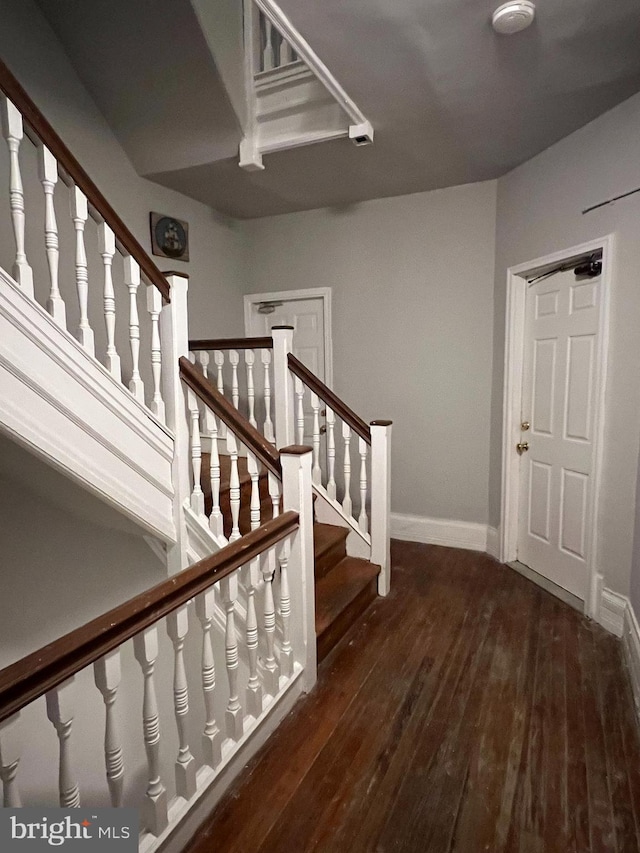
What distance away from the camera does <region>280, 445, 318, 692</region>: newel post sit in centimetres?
204

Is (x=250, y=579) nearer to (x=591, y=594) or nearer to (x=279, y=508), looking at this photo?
(x=279, y=508)

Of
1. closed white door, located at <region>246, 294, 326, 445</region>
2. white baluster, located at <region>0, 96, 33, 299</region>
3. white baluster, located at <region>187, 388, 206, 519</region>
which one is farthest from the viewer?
closed white door, located at <region>246, 294, 326, 445</region>

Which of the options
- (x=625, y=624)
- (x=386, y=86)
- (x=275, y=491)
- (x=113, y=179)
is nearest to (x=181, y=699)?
(x=275, y=491)

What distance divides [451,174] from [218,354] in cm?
204

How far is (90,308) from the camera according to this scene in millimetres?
3057

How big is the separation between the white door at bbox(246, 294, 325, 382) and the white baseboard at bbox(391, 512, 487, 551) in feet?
4.62

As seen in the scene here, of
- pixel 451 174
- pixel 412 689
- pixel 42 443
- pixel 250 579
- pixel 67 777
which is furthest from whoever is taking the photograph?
pixel 451 174

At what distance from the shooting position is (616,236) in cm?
246

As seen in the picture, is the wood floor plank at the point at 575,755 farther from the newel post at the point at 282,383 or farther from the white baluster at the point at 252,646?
the newel post at the point at 282,383

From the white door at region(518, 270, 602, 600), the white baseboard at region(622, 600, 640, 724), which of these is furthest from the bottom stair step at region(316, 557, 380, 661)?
the white baseboard at region(622, 600, 640, 724)

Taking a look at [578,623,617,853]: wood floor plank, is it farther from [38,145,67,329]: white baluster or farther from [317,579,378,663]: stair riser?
[38,145,67,329]: white baluster

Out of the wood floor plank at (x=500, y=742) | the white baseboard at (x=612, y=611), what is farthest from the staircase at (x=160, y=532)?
the white baseboard at (x=612, y=611)

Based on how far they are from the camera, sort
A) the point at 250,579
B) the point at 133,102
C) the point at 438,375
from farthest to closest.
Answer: the point at 438,375 → the point at 133,102 → the point at 250,579

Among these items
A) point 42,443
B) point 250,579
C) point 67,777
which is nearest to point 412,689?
point 250,579
